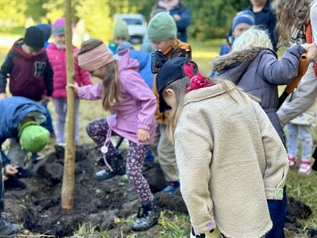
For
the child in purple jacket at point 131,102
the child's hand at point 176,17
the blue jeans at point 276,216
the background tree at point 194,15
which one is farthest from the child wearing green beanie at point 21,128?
the background tree at point 194,15

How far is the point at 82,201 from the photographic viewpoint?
4512mm

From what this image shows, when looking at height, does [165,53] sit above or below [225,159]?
above

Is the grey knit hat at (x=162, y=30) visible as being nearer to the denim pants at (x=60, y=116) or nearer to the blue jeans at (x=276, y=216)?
the blue jeans at (x=276, y=216)

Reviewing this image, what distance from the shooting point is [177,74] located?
8.51 ft

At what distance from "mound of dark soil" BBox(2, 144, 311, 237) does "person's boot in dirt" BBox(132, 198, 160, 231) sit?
0.09 meters

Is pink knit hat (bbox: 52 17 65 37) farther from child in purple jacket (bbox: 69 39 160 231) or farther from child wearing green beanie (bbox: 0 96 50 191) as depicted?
child in purple jacket (bbox: 69 39 160 231)

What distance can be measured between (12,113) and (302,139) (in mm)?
2943

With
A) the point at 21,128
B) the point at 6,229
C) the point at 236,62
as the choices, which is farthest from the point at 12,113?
the point at 236,62

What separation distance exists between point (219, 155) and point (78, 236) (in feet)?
5.56

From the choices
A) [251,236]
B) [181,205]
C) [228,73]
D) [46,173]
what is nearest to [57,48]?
[46,173]

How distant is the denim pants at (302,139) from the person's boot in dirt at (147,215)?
6.47 feet

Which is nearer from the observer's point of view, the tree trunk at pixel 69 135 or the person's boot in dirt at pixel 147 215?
the person's boot in dirt at pixel 147 215

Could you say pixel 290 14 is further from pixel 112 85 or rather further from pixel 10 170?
pixel 10 170

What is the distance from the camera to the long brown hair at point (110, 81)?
3822mm
